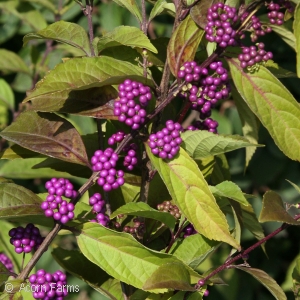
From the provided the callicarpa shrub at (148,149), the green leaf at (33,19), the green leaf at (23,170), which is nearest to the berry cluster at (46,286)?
the callicarpa shrub at (148,149)

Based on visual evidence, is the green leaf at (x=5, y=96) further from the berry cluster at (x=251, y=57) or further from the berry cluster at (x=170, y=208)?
the berry cluster at (x=251, y=57)

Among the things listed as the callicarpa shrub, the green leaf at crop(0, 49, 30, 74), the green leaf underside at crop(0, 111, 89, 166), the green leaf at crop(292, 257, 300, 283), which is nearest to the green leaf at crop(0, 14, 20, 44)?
the green leaf at crop(0, 49, 30, 74)

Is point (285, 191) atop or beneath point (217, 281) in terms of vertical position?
beneath

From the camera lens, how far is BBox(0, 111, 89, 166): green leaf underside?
1253 millimetres

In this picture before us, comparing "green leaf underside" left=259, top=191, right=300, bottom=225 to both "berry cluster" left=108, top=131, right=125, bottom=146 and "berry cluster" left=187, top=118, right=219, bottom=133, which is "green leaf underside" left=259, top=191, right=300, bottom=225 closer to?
"berry cluster" left=187, top=118, right=219, bottom=133

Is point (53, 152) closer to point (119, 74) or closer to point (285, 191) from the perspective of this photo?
point (119, 74)

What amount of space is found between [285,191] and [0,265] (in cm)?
181

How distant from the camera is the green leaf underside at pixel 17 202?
118cm

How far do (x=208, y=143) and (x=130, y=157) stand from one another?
0.19 meters

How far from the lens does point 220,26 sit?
122 centimetres

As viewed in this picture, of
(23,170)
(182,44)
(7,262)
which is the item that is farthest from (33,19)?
(182,44)

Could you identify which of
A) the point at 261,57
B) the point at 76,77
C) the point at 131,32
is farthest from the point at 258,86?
the point at 76,77

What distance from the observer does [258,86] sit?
1297 millimetres

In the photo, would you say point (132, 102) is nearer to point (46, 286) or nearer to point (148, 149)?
point (148, 149)
